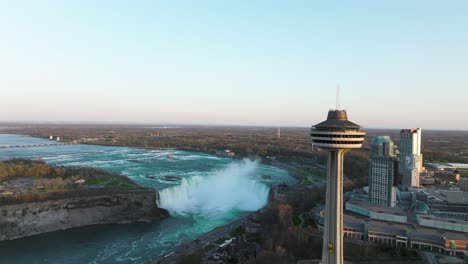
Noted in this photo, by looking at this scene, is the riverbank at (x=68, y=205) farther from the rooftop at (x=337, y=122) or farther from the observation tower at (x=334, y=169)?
the rooftop at (x=337, y=122)

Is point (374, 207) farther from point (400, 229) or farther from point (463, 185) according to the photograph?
point (463, 185)

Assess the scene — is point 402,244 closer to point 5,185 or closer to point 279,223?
point 279,223

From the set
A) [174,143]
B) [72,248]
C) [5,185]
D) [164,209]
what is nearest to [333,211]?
[72,248]

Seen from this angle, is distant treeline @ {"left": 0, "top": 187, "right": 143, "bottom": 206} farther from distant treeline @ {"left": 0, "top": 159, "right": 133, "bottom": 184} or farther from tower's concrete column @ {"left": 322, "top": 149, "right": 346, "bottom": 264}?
tower's concrete column @ {"left": 322, "top": 149, "right": 346, "bottom": 264}

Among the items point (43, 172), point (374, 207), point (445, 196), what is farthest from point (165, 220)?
point (445, 196)

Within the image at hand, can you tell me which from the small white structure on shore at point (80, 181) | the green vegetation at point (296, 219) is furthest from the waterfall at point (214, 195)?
the small white structure on shore at point (80, 181)

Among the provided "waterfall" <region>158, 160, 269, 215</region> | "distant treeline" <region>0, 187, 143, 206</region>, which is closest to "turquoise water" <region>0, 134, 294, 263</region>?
"waterfall" <region>158, 160, 269, 215</region>
